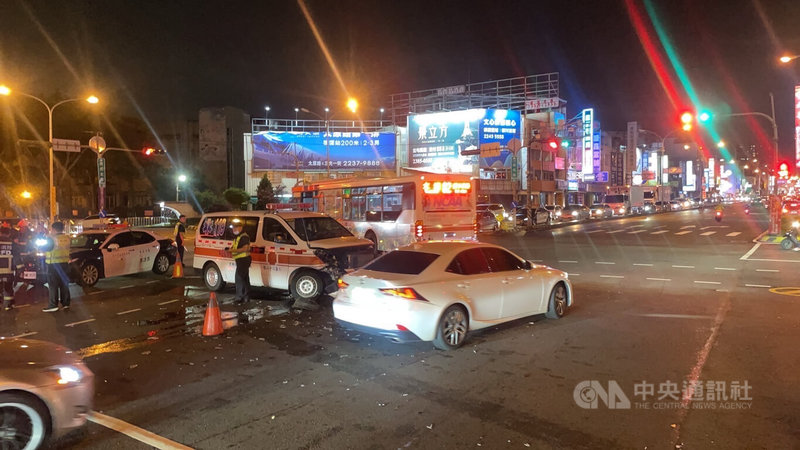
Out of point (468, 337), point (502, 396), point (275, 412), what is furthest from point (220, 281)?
point (502, 396)

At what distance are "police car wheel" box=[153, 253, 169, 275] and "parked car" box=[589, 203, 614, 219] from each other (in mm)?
41819

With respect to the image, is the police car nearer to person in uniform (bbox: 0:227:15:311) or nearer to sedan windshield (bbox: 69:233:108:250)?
sedan windshield (bbox: 69:233:108:250)

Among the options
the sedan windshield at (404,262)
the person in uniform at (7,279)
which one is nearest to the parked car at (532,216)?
the sedan windshield at (404,262)

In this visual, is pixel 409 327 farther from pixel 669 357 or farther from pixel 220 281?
pixel 220 281

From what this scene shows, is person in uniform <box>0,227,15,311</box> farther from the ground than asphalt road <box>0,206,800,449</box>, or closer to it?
farther from the ground

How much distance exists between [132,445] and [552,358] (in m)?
4.75

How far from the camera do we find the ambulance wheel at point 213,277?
1219cm

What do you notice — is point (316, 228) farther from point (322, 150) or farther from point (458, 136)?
point (322, 150)

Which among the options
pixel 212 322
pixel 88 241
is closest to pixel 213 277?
pixel 88 241

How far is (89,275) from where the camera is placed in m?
13.3

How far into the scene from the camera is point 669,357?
676 centimetres

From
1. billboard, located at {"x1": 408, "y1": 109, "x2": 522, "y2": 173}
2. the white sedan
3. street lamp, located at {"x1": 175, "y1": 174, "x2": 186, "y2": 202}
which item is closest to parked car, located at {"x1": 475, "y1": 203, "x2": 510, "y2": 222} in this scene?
billboard, located at {"x1": 408, "y1": 109, "x2": 522, "y2": 173}

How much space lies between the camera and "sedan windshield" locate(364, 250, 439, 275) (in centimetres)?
743

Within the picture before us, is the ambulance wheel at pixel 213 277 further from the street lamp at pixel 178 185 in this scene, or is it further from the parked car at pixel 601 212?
the street lamp at pixel 178 185
